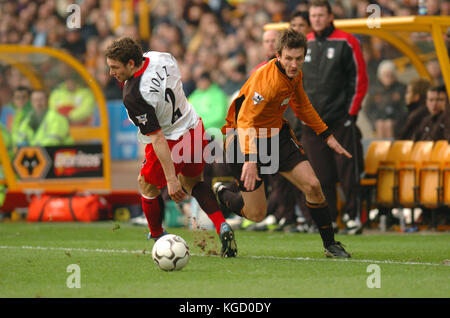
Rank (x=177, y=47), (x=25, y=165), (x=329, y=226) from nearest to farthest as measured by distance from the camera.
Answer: (x=329, y=226) → (x=25, y=165) → (x=177, y=47)

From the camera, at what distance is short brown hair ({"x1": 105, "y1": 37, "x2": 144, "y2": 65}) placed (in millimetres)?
7148

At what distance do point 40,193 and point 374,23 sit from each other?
18.2 ft

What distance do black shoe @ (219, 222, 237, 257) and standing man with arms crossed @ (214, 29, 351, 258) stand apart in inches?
14.7

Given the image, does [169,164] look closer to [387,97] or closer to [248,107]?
[248,107]

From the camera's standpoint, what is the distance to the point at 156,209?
803 centimetres

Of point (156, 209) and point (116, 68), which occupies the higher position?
point (116, 68)

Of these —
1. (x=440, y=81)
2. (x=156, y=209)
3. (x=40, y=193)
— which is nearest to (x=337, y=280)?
(x=156, y=209)

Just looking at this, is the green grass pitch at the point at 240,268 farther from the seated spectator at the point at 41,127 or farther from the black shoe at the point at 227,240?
the seated spectator at the point at 41,127

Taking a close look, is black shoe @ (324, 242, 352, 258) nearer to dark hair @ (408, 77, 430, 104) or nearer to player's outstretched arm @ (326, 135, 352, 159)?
player's outstretched arm @ (326, 135, 352, 159)

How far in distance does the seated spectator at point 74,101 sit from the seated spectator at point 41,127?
0.13 m

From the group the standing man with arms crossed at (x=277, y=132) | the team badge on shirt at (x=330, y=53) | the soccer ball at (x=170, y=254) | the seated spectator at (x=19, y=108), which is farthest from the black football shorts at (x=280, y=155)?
the seated spectator at (x=19, y=108)

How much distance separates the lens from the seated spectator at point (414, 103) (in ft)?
38.8

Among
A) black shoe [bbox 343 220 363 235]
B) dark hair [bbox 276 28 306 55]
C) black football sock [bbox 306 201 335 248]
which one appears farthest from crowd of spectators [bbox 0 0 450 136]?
dark hair [bbox 276 28 306 55]
